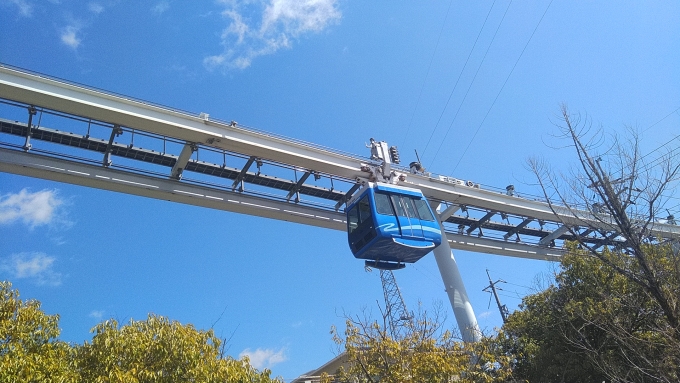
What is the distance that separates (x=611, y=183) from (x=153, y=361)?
882cm

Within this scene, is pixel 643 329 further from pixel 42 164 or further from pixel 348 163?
pixel 42 164

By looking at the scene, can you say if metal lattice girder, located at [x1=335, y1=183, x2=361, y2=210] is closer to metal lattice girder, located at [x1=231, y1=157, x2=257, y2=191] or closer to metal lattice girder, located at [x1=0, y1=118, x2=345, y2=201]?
metal lattice girder, located at [x1=0, y1=118, x2=345, y2=201]

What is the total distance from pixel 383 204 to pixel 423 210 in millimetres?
1730

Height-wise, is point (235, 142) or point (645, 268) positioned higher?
point (235, 142)

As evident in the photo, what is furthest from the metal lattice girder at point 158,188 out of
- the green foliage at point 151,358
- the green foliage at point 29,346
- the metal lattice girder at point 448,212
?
the green foliage at point 151,358

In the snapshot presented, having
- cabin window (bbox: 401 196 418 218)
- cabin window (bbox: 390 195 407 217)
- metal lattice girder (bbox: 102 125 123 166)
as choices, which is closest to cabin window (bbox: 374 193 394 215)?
cabin window (bbox: 390 195 407 217)

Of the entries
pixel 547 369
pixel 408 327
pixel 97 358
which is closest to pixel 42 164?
pixel 97 358

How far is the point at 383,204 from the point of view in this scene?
1534cm

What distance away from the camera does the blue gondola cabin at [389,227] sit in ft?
48.0

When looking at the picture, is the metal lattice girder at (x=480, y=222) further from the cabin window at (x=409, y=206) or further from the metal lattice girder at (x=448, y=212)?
the cabin window at (x=409, y=206)

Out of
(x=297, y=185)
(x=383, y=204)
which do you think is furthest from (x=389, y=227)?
(x=297, y=185)

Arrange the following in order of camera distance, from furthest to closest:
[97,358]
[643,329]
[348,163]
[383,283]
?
1. [383,283]
2. [348,163]
3. [643,329]
4. [97,358]

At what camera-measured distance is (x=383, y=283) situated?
117 feet

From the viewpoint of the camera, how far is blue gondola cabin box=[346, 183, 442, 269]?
1462 cm
